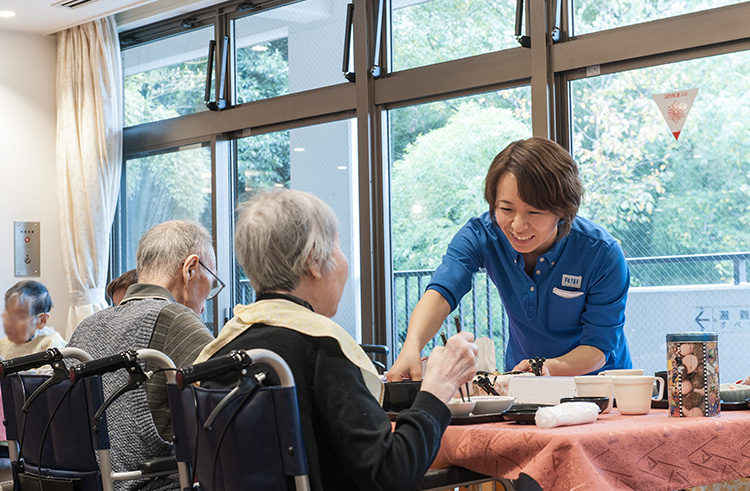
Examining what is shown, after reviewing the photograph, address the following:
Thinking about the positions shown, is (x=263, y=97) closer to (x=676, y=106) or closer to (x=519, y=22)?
(x=519, y=22)

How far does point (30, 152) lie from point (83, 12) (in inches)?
43.5

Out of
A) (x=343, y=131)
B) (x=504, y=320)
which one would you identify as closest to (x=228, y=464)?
(x=504, y=320)

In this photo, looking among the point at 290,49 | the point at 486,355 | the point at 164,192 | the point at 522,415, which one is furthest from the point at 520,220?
the point at 164,192

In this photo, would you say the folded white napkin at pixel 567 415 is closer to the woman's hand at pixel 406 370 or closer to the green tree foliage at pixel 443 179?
the woman's hand at pixel 406 370

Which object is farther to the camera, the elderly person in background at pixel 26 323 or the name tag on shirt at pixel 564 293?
the elderly person in background at pixel 26 323

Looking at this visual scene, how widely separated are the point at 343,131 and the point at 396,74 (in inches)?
19.5

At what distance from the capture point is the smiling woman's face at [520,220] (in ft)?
7.92

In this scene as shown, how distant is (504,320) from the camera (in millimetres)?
4457

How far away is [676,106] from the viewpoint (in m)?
3.84

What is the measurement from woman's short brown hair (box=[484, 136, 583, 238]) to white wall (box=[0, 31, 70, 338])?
181 inches

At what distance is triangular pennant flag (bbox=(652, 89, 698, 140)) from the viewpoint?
381 centimetres

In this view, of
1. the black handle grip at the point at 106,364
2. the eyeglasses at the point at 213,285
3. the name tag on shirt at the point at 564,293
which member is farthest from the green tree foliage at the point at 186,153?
the black handle grip at the point at 106,364

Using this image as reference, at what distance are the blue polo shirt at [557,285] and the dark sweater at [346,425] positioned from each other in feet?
3.39

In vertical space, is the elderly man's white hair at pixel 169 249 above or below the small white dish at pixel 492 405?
above
